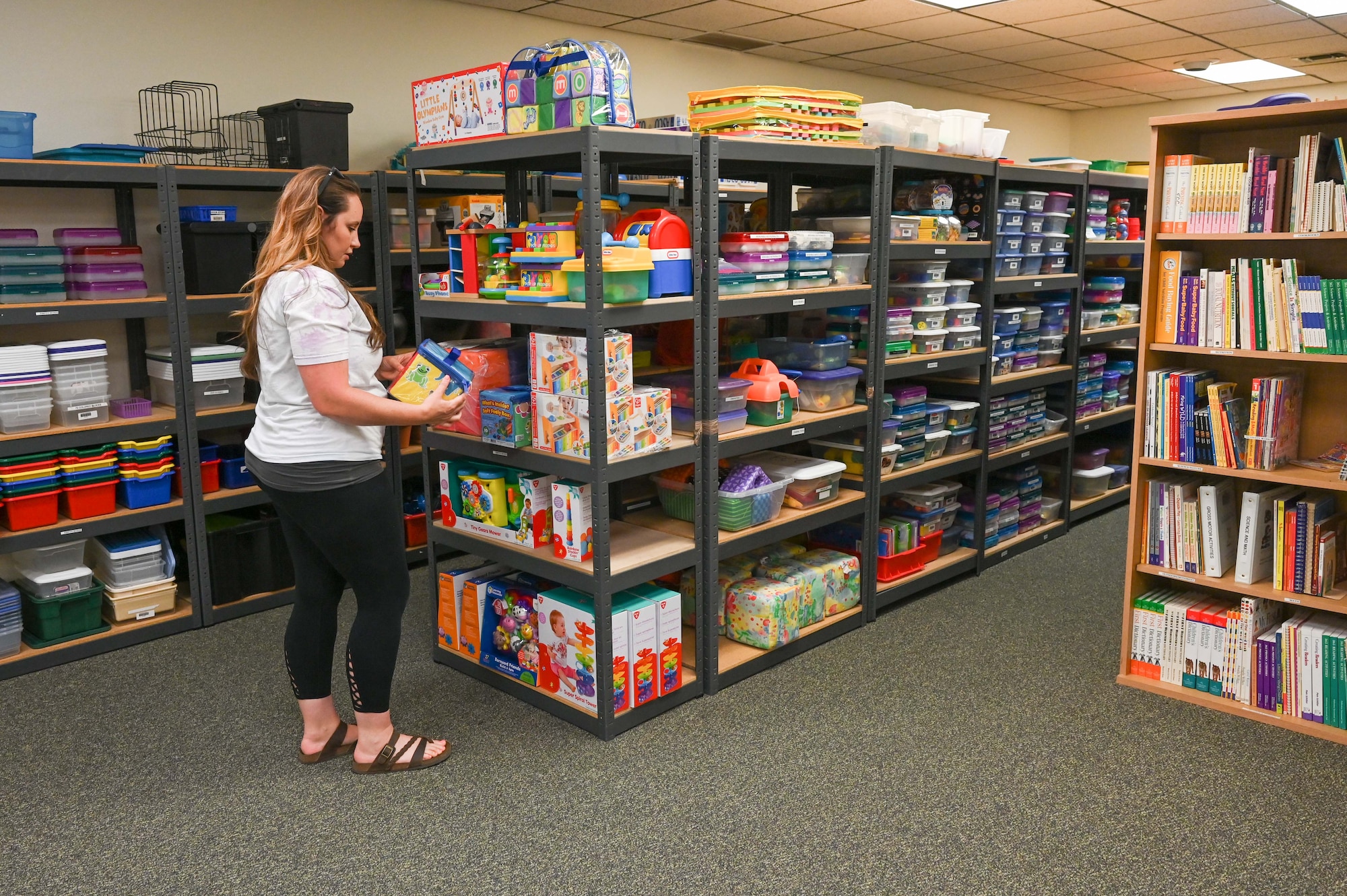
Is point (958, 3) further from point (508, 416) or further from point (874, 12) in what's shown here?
point (508, 416)

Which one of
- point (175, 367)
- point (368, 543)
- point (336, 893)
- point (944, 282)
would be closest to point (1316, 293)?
point (944, 282)

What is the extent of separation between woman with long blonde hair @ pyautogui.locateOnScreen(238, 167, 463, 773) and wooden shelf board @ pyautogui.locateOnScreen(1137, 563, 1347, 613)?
2455 mm

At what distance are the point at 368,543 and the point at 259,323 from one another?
638mm

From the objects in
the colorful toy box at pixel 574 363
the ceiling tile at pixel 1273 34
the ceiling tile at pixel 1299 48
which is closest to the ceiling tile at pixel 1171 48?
the ceiling tile at pixel 1273 34

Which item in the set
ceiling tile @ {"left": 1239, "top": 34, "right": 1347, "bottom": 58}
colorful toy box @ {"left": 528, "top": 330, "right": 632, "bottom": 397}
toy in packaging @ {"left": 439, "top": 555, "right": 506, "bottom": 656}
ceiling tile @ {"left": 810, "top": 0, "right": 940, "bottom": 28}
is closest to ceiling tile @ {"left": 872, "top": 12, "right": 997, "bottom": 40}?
ceiling tile @ {"left": 810, "top": 0, "right": 940, "bottom": 28}

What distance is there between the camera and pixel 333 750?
9.96ft

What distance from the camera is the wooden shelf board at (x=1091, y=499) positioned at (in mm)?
5625

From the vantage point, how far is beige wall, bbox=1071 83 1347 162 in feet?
33.0

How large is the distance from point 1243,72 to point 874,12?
4.52m

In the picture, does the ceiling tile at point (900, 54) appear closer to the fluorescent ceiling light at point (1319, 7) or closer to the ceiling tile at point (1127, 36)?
the ceiling tile at point (1127, 36)

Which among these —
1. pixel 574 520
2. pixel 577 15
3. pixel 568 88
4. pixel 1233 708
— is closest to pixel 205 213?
pixel 568 88

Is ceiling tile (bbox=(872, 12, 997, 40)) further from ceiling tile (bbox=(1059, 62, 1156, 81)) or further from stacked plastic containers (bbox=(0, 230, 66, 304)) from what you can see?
stacked plastic containers (bbox=(0, 230, 66, 304))

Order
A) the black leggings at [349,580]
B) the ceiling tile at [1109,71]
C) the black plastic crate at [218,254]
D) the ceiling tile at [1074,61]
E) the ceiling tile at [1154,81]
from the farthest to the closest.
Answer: the ceiling tile at [1154,81] → the ceiling tile at [1109,71] → the ceiling tile at [1074,61] → the black plastic crate at [218,254] → the black leggings at [349,580]

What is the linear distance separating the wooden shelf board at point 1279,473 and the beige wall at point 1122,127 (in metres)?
7.78
